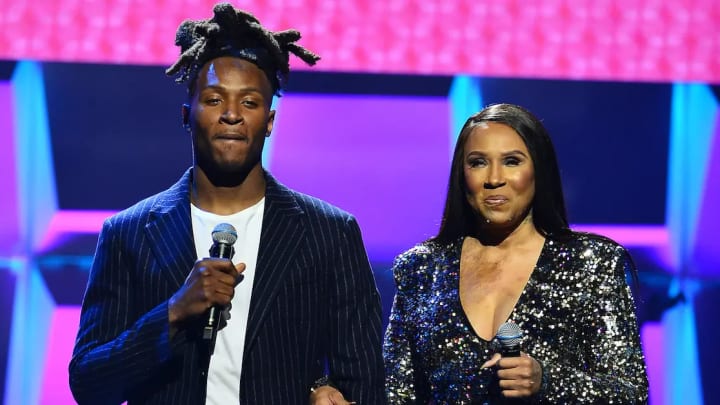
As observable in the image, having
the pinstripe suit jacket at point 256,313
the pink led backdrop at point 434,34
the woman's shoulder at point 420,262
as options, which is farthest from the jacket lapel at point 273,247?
the pink led backdrop at point 434,34

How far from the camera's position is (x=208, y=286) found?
79.5 inches

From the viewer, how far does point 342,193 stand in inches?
131

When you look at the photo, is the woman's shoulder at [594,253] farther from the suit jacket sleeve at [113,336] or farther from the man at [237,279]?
the suit jacket sleeve at [113,336]

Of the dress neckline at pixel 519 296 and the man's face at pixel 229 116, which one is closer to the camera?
the man's face at pixel 229 116

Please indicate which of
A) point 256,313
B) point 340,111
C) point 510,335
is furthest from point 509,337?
point 340,111

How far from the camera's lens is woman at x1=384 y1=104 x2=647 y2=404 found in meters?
2.43

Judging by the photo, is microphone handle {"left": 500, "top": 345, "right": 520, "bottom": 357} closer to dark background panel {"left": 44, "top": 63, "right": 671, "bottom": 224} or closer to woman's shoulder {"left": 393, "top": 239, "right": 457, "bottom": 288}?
woman's shoulder {"left": 393, "top": 239, "right": 457, "bottom": 288}

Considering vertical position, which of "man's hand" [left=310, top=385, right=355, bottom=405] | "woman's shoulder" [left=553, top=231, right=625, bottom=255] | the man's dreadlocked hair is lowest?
"man's hand" [left=310, top=385, right=355, bottom=405]

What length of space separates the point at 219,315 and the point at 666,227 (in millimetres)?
1855

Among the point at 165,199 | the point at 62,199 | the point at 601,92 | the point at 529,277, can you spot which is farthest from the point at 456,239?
the point at 62,199

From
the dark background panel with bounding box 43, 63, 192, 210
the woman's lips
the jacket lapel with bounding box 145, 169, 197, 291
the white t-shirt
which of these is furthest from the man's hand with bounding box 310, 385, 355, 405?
the dark background panel with bounding box 43, 63, 192, 210

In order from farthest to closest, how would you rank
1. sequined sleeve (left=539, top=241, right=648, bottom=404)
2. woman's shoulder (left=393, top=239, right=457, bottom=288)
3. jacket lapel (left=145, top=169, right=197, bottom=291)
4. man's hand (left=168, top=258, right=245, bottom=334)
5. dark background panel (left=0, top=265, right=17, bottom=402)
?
1. dark background panel (left=0, top=265, right=17, bottom=402)
2. woman's shoulder (left=393, top=239, right=457, bottom=288)
3. sequined sleeve (left=539, top=241, right=648, bottom=404)
4. jacket lapel (left=145, top=169, right=197, bottom=291)
5. man's hand (left=168, top=258, right=245, bottom=334)

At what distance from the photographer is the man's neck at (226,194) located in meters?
2.38

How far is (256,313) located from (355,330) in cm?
24
